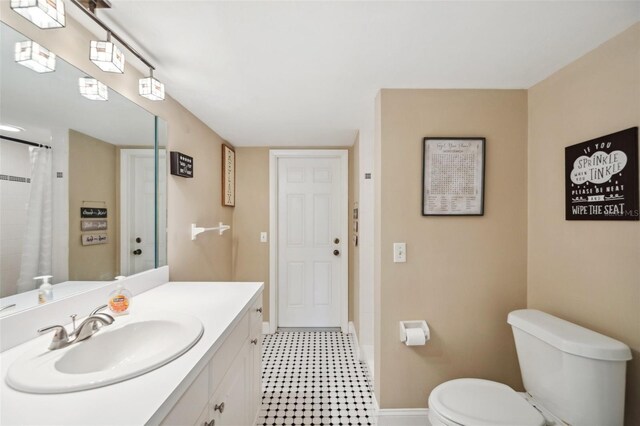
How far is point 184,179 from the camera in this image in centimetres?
194

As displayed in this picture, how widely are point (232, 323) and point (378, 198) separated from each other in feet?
3.67

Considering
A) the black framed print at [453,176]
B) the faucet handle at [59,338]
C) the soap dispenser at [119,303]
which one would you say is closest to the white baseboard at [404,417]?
the black framed print at [453,176]

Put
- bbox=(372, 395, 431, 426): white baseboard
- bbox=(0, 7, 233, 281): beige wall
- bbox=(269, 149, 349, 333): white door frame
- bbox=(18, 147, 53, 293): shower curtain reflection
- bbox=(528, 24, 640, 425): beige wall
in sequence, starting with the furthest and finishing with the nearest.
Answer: bbox=(269, 149, 349, 333): white door frame, bbox=(372, 395, 431, 426): white baseboard, bbox=(528, 24, 640, 425): beige wall, bbox=(0, 7, 233, 281): beige wall, bbox=(18, 147, 53, 293): shower curtain reflection

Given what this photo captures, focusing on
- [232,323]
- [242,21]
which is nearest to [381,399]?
[232,323]

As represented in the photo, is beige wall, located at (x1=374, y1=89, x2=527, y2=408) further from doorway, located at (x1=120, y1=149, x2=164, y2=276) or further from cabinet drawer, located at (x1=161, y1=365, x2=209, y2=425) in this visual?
doorway, located at (x1=120, y1=149, x2=164, y2=276)

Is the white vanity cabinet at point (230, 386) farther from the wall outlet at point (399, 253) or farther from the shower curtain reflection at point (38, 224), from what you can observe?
the wall outlet at point (399, 253)

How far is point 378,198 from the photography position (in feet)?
5.74

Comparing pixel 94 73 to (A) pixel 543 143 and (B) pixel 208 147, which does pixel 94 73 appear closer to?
(B) pixel 208 147

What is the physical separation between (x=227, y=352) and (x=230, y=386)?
18 cm

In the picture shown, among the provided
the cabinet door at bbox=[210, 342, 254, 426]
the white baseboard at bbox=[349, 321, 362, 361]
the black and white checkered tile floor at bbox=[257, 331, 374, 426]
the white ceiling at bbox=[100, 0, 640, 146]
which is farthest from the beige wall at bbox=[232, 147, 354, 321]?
the cabinet door at bbox=[210, 342, 254, 426]

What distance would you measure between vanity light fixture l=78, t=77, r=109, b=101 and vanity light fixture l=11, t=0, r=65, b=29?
291 mm

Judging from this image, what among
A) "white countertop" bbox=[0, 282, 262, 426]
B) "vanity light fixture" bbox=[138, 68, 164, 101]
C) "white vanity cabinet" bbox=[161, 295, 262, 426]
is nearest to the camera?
"white countertop" bbox=[0, 282, 262, 426]

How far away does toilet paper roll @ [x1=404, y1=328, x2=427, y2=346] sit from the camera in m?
1.58

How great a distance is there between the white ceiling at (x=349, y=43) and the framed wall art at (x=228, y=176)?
0.84 meters
